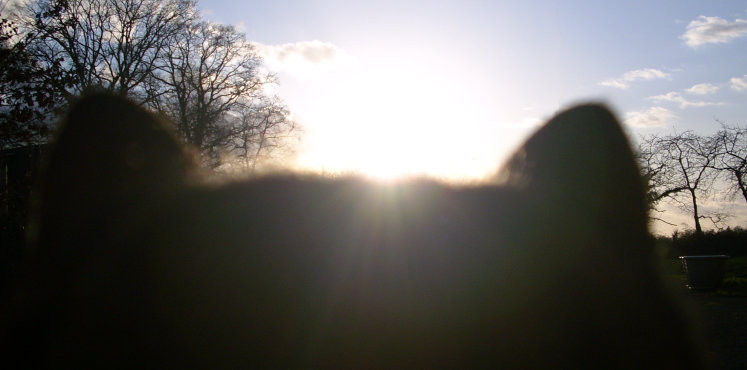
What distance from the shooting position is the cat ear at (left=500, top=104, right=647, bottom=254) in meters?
5.12

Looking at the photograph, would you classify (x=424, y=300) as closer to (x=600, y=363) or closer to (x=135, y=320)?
(x=600, y=363)

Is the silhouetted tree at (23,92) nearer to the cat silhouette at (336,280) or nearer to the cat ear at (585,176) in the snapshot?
the cat silhouette at (336,280)

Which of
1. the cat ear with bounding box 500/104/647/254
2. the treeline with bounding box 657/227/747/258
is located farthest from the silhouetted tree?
the treeline with bounding box 657/227/747/258

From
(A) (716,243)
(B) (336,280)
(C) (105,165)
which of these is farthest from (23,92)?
(A) (716,243)

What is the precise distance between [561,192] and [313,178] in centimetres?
246

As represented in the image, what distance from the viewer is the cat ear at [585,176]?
16.8 ft

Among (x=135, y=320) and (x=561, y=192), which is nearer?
(x=135, y=320)

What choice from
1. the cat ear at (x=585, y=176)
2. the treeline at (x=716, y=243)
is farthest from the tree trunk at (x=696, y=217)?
the cat ear at (x=585, y=176)

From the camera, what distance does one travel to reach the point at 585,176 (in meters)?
5.47

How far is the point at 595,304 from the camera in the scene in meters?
4.84

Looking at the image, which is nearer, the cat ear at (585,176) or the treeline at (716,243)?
the cat ear at (585,176)

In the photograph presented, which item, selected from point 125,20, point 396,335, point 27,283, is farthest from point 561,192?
point 125,20

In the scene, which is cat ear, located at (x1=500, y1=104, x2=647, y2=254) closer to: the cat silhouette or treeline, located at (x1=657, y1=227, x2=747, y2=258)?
the cat silhouette

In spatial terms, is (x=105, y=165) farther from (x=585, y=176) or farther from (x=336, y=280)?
(x=585, y=176)
